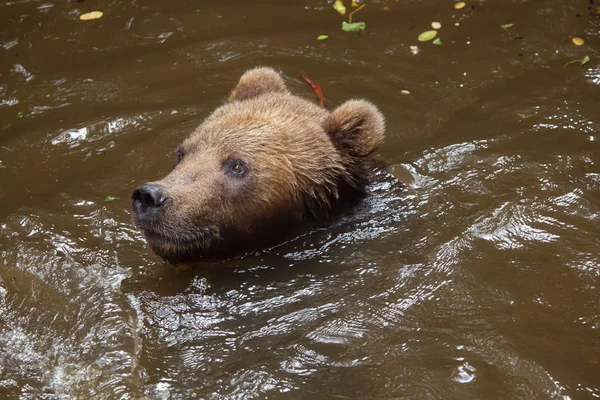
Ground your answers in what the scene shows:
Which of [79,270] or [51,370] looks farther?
[79,270]

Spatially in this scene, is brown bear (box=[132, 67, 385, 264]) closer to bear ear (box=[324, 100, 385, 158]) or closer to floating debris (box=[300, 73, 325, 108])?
bear ear (box=[324, 100, 385, 158])

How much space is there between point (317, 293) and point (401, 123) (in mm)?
3149

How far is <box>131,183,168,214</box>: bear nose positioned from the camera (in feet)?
16.2

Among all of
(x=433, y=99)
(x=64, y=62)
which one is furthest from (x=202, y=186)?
(x=64, y=62)

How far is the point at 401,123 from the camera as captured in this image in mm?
7801

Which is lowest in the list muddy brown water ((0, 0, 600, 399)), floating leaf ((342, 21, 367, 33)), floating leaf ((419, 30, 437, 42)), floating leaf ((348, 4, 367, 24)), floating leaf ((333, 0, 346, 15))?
muddy brown water ((0, 0, 600, 399))

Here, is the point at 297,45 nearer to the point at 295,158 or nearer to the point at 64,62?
the point at 64,62

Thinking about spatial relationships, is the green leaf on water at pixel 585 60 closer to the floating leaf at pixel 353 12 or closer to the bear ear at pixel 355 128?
the floating leaf at pixel 353 12

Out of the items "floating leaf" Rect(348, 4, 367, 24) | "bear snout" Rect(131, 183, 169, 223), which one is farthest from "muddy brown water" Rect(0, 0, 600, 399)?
"bear snout" Rect(131, 183, 169, 223)

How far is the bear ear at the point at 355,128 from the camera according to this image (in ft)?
19.1

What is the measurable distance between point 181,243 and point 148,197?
48 cm

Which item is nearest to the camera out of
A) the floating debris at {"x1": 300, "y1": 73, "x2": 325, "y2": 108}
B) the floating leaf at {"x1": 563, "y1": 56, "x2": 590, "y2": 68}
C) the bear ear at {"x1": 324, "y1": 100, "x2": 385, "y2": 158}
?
the bear ear at {"x1": 324, "y1": 100, "x2": 385, "y2": 158}

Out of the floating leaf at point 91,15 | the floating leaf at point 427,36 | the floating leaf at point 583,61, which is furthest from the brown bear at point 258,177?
the floating leaf at point 91,15

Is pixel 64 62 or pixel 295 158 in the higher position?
pixel 64 62
